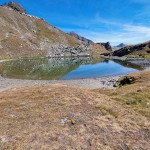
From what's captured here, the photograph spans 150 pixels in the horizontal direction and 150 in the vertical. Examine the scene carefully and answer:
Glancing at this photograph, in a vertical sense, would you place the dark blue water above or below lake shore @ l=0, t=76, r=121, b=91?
below

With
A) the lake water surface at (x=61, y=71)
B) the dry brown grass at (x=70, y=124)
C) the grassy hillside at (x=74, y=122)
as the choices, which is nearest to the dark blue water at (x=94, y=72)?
the lake water surface at (x=61, y=71)

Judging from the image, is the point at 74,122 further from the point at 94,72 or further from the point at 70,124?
the point at 94,72

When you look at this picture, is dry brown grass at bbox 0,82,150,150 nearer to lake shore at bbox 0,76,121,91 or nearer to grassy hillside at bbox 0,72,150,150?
grassy hillside at bbox 0,72,150,150

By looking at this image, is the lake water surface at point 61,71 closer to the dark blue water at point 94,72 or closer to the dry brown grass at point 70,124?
the dark blue water at point 94,72

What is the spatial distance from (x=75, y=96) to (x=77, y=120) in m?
6.52

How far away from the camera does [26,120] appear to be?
19844 millimetres

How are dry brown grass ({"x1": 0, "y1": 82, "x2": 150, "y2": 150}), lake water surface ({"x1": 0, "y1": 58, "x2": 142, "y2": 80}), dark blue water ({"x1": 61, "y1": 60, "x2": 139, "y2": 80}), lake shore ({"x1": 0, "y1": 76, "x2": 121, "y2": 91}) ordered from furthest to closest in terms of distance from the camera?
dark blue water ({"x1": 61, "y1": 60, "x2": 139, "y2": 80})
lake water surface ({"x1": 0, "y1": 58, "x2": 142, "y2": 80})
lake shore ({"x1": 0, "y1": 76, "x2": 121, "y2": 91})
dry brown grass ({"x1": 0, "y1": 82, "x2": 150, "y2": 150})

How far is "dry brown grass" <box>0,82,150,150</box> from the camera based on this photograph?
16.6m

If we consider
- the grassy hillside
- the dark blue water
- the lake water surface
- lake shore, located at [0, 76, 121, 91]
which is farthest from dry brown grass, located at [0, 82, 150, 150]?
the dark blue water

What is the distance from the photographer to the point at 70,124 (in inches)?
760

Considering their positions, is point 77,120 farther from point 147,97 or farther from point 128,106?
point 147,97

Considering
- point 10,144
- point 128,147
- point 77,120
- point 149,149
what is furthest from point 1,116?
point 149,149

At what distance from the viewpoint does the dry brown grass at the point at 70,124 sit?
16.6 m

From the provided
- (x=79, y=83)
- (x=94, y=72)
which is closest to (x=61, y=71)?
(x=94, y=72)
